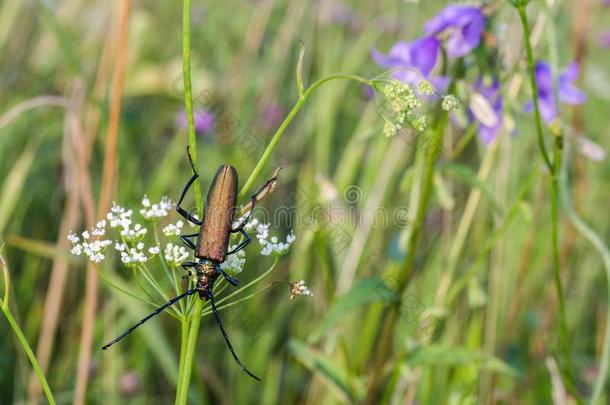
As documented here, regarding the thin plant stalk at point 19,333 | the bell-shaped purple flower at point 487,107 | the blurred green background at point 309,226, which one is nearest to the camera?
the thin plant stalk at point 19,333

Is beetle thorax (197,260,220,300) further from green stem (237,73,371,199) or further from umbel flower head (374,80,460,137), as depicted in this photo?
umbel flower head (374,80,460,137)

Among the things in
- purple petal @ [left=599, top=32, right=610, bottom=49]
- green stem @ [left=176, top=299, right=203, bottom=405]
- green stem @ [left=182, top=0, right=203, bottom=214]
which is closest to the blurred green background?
purple petal @ [left=599, top=32, right=610, bottom=49]

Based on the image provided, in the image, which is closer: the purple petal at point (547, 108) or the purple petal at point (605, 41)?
the purple petal at point (547, 108)

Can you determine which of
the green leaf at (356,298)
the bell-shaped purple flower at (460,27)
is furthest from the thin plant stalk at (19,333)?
the bell-shaped purple flower at (460,27)

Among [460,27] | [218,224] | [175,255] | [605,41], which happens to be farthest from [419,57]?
[605,41]

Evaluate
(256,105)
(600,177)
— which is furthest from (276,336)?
(600,177)

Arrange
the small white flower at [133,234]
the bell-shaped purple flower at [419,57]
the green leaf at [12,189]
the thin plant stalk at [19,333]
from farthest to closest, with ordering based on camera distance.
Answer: the green leaf at [12,189] → the bell-shaped purple flower at [419,57] → the small white flower at [133,234] → the thin plant stalk at [19,333]

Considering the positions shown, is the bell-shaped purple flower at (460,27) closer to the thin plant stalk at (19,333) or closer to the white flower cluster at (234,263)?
the white flower cluster at (234,263)

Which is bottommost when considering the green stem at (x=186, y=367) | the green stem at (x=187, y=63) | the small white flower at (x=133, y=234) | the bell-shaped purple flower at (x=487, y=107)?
the green stem at (x=186, y=367)
